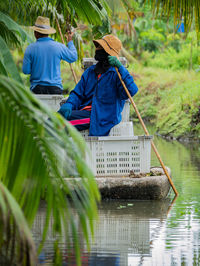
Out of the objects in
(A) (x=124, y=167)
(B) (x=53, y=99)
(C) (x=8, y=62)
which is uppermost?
(C) (x=8, y=62)

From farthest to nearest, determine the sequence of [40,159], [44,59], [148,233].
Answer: [44,59]
[148,233]
[40,159]

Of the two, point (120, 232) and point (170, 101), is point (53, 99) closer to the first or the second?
point (120, 232)

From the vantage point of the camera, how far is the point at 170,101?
79.3ft

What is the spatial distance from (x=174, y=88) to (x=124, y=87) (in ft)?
58.8

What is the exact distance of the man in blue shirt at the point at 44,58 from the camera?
883 cm

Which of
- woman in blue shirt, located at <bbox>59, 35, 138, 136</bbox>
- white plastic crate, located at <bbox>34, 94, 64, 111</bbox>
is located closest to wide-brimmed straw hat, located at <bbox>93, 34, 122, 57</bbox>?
woman in blue shirt, located at <bbox>59, 35, 138, 136</bbox>

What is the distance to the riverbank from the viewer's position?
19828mm

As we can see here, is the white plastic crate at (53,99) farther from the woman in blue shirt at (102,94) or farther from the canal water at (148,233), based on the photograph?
the canal water at (148,233)

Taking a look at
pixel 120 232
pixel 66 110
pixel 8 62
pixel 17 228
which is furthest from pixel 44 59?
pixel 17 228

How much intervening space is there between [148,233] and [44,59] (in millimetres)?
3762

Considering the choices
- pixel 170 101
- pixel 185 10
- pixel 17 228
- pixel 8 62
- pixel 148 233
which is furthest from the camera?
pixel 170 101

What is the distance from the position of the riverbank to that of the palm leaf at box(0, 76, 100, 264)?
54.2 ft

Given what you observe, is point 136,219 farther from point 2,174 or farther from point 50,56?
point 2,174

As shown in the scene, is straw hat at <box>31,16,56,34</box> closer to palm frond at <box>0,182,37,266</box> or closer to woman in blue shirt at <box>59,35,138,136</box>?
woman in blue shirt at <box>59,35,138,136</box>
